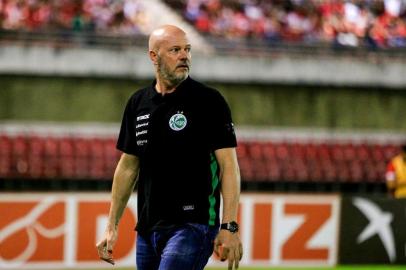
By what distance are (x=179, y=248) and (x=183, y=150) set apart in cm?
53

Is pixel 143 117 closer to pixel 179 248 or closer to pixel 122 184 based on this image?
pixel 122 184

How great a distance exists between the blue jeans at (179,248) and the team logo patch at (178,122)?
0.53 meters

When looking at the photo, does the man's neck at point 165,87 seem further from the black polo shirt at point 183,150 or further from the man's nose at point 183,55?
the man's nose at point 183,55

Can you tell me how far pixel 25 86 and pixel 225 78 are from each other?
3.85 m

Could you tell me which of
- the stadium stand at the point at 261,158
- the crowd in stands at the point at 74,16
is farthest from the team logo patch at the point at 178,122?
the crowd in stands at the point at 74,16

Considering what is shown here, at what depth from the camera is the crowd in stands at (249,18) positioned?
17156 mm

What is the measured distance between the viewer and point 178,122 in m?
4.95

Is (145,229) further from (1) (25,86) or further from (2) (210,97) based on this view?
(1) (25,86)

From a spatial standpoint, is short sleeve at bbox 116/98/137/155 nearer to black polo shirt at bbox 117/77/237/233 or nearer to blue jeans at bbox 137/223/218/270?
black polo shirt at bbox 117/77/237/233

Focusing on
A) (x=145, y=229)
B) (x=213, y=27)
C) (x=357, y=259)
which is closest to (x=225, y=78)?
(x=213, y=27)

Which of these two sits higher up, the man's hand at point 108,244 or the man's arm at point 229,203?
the man's arm at point 229,203

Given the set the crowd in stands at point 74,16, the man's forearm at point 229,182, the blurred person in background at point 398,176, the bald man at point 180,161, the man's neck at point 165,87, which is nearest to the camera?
the man's forearm at point 229,182

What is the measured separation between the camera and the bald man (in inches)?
192

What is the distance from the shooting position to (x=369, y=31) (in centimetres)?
1947
